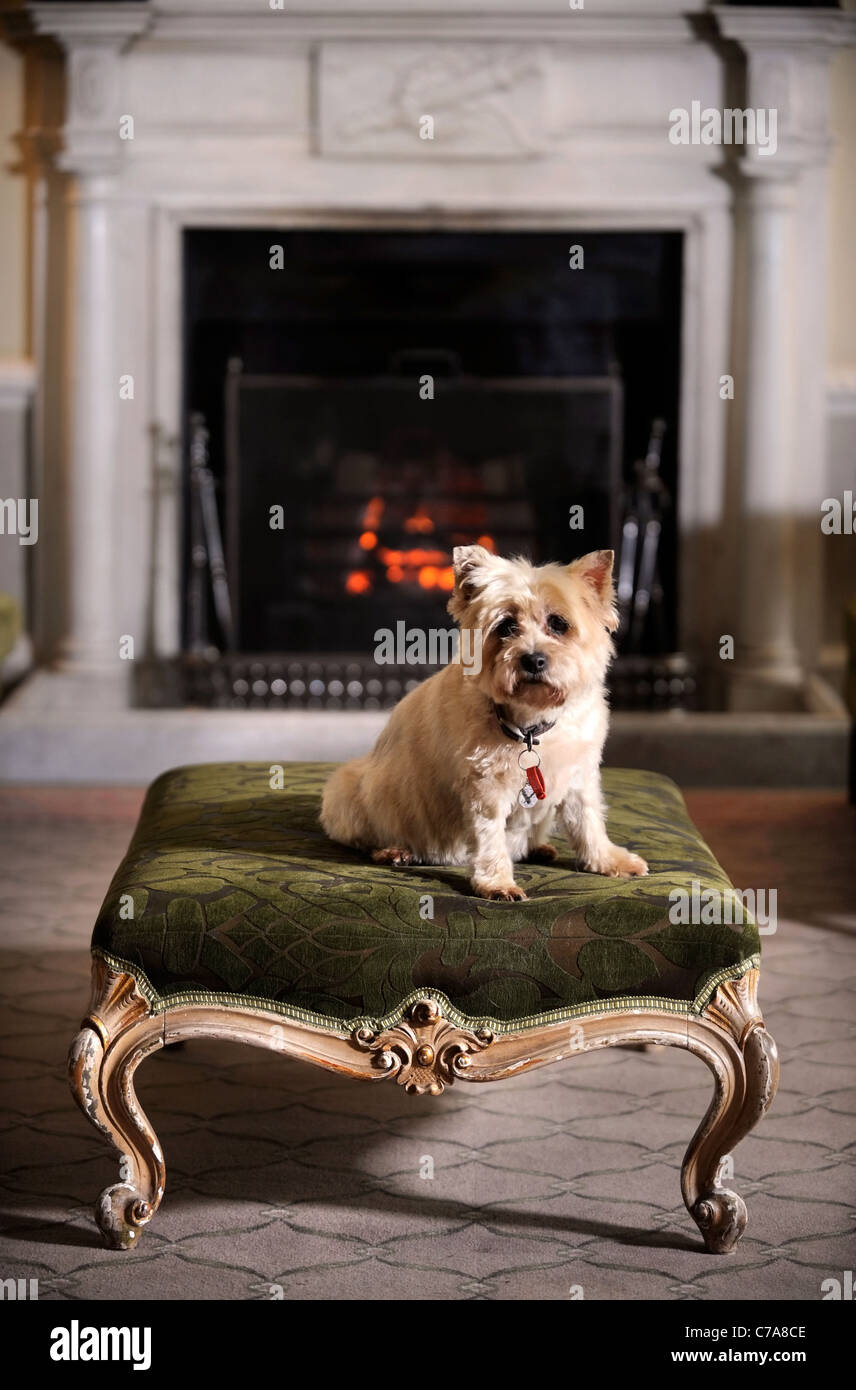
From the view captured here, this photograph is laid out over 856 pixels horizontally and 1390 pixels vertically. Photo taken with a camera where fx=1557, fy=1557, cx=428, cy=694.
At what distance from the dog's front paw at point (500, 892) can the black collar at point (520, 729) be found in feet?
0.72

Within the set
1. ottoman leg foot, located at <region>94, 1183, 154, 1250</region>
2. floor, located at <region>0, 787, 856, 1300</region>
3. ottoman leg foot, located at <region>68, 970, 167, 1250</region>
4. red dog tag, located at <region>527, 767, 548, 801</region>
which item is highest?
red dog tag, located at <region>527, 767, 548, 801</region>

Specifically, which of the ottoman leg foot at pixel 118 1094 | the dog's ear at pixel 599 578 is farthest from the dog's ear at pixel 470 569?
the ottoman leg foot at pixel 118 1094

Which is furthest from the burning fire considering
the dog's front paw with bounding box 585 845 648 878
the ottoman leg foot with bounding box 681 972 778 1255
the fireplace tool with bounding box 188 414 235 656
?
the ottoman leg foot with bounding box 681 972 778 1255

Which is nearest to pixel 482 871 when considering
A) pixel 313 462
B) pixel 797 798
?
pixel 797 798

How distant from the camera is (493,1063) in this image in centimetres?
230

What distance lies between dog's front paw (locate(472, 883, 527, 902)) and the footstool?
0.02 metres

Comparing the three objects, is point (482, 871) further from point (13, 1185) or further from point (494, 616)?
point (13, 1185)

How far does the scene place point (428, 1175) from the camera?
8.54ft

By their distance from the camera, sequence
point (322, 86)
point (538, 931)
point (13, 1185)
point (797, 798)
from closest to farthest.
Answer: point (538, 931)
point (13, 1185)
point (797, 798)
point (322, 86)

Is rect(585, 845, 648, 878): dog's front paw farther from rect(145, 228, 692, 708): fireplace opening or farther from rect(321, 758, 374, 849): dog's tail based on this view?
rect(145, 228, 692, 708): fireplace opening

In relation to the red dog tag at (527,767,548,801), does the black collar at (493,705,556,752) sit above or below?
above

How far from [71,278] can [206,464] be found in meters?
0.93

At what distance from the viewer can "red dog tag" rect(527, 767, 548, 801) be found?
8.01 feet

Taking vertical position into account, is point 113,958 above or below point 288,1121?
above
